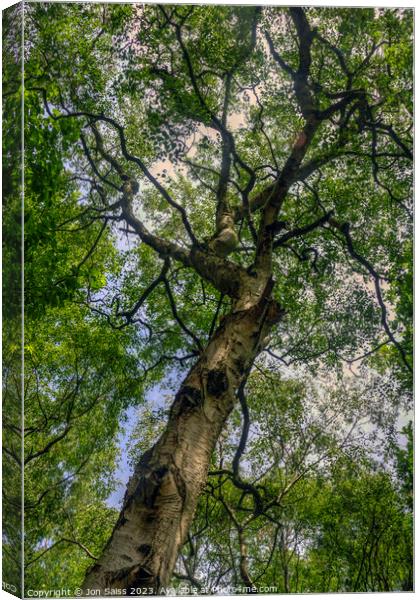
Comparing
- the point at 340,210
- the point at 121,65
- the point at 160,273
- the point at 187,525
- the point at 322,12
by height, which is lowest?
the point at 187,525

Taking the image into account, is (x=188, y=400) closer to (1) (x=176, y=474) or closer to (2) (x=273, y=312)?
(1) (x=176, y=474)

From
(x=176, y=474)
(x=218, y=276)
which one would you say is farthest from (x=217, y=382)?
(x=218, y=276)

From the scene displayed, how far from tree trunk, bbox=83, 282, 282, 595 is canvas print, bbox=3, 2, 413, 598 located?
0.14m

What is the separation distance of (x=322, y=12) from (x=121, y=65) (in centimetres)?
125

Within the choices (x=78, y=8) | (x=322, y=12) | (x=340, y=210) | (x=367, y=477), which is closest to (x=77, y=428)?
(x=367, y=477)

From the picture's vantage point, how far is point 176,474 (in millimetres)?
3139

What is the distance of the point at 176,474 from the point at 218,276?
1.33 m

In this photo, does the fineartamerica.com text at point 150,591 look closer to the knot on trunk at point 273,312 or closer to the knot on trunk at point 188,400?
the knot on trunk at point 188,400

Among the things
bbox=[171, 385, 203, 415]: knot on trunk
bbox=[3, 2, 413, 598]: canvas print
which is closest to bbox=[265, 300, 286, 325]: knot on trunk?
bbox=[3, 2, 413, 598]: canvas print

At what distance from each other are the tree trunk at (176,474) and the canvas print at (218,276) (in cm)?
14

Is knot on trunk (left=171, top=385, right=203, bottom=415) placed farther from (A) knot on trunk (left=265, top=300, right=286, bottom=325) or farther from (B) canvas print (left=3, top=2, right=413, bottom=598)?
(A) knot on trunk (left=265, top=300, right=286, bottom=325)

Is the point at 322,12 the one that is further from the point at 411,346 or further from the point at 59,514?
the point at 59,514

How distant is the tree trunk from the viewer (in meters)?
3.00

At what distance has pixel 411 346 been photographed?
4398 mm
